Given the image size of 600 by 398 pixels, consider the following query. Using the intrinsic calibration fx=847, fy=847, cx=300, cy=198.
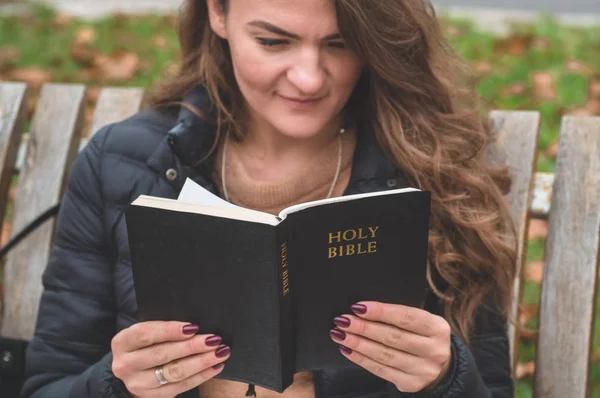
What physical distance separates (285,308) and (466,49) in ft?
12.3

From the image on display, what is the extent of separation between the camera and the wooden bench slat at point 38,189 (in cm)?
266

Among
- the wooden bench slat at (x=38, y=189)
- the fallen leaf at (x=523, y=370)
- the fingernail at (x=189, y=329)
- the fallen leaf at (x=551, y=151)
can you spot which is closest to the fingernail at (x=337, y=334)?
the fingernail at (x=189, y=329)

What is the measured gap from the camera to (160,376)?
1.72 metres

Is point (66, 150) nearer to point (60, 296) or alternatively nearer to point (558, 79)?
point (60, 296)

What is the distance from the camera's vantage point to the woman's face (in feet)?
6.44

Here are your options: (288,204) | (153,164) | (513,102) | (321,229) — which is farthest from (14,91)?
(513,102)

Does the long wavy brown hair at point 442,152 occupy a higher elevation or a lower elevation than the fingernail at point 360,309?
higher

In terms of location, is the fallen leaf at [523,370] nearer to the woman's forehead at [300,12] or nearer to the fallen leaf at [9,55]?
the woman's forehead at [300,12]

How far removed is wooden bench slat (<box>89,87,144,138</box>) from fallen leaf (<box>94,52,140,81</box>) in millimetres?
2389

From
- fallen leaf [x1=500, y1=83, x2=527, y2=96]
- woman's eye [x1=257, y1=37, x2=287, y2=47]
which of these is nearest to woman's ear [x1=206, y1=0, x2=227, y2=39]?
woman's eye [x1=257, y1=37, x2=287, y2=47]

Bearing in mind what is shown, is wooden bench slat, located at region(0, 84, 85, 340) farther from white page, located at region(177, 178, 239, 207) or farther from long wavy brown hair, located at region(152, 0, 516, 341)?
white page, located at region(177, 178, 239, 207)

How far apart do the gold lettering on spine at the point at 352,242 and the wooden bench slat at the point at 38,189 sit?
137cm

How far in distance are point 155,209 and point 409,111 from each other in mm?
907

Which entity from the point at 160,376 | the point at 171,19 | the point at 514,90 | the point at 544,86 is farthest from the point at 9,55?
the point at 160,376
